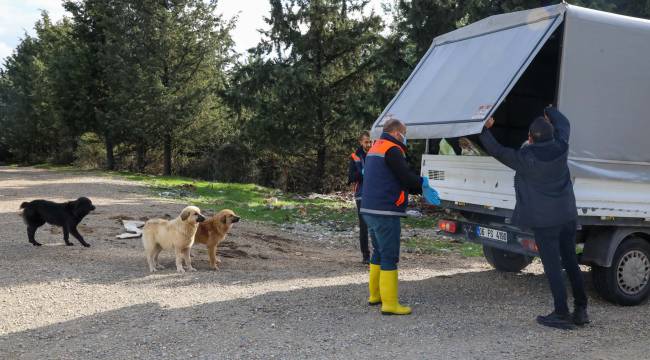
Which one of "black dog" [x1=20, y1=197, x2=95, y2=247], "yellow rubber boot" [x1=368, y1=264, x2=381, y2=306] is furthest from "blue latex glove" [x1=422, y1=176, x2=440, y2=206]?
"black dog" [x1=20, y1=197, x2=95, y2=247]

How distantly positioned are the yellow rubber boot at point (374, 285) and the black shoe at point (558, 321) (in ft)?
5.74

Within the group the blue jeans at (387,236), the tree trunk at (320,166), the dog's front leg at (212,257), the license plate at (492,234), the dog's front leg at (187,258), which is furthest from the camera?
the tree trunk at (320,166)

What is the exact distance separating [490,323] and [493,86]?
2579 millimetres

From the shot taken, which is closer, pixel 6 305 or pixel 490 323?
pixel 490 323

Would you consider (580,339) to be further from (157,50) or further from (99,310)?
(157,50)

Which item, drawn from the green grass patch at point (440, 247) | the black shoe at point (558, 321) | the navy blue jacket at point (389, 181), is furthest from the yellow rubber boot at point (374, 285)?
the green grass patch at point (440, 247)

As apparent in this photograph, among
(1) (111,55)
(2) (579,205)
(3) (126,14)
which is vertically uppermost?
(3) (126,14)

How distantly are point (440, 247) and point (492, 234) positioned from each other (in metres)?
4.91

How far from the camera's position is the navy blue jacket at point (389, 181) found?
5793mm

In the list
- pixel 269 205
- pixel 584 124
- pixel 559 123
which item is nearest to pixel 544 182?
pixel 559 123

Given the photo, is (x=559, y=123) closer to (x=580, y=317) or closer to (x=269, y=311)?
(x=580, y=317)

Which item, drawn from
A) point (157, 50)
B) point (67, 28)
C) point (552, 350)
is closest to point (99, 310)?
point (552, 350)

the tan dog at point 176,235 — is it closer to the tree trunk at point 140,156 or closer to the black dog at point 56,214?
the black dog at point 56,214

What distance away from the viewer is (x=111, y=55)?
29219 millimetres
